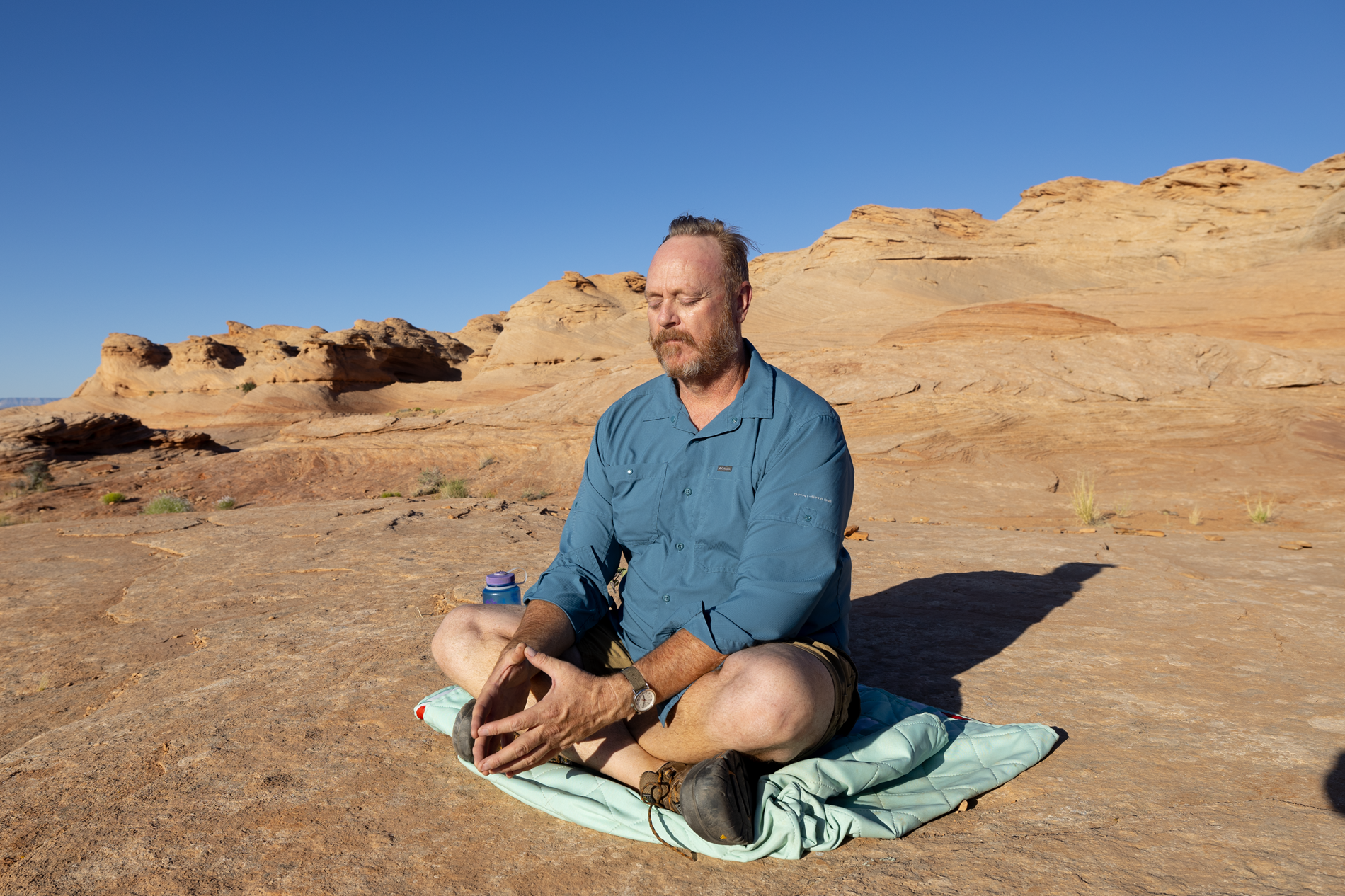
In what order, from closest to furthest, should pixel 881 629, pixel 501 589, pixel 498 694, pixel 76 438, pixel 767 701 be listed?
pixel 767 701 → pixel 498 694 → pixel 501 589 → pixel 881 629 → pixel 76 438

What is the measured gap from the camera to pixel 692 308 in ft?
7.15

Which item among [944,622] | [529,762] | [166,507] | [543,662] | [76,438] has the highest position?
[76,438]

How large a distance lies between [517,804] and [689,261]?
1485mm

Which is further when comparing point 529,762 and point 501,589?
point 501,589

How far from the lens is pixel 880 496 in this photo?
27.7ft

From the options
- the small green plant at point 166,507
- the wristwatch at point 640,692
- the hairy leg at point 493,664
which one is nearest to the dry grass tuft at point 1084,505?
the hairy leg at point 493,664

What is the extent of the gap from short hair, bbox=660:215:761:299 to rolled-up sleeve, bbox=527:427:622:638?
0.62 meters

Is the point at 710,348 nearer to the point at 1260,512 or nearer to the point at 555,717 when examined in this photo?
the point at 555,717

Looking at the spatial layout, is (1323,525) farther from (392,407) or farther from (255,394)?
(255,394)

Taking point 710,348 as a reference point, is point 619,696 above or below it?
below

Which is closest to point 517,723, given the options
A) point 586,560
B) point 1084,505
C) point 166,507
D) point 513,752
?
point 513,752

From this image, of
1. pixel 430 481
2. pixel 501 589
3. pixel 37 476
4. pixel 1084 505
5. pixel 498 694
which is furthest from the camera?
pixel 37 476

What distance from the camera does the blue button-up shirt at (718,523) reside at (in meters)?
1.86

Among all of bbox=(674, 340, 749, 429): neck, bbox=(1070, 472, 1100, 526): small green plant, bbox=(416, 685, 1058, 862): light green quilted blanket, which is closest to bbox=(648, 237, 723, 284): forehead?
bbox=(674, 340, 749, 429): neck
